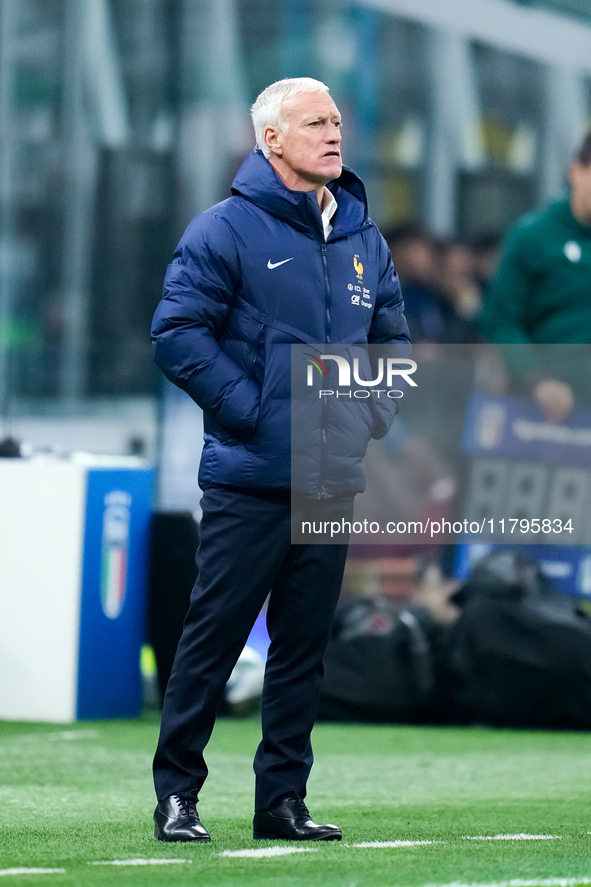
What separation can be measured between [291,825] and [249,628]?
44 cm

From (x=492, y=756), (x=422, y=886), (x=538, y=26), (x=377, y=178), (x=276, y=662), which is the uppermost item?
(x=538, y=26)

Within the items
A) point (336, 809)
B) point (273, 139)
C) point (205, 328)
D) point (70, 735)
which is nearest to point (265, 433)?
point (205, 328)

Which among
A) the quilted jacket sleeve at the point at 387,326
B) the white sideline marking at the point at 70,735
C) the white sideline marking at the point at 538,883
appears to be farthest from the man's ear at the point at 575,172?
the white sideline marking at the point at 538,883

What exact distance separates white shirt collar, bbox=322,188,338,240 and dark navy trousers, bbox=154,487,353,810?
60 centimetres

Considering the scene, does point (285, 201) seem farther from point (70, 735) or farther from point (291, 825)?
point (70, 735)

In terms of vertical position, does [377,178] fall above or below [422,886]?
above

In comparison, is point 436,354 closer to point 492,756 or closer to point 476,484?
point 476,484

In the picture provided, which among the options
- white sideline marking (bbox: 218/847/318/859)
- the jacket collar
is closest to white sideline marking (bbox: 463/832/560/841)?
white sideline marking (bbox: 218/847/318/859)

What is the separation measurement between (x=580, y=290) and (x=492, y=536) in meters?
1.16

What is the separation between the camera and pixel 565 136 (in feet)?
31.1

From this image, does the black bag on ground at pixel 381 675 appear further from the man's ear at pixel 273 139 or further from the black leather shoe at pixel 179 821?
the man's ear at pixel 273 139

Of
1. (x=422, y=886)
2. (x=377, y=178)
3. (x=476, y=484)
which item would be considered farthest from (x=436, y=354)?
(x=422, y=886)

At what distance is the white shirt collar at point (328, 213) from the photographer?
357 centimetres

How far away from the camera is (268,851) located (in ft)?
11.1
